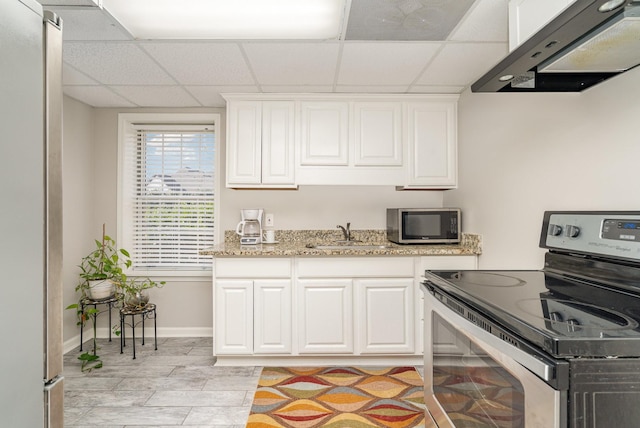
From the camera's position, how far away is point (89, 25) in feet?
6.52

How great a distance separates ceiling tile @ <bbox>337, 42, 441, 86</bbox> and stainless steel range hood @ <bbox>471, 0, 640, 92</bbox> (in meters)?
0.90

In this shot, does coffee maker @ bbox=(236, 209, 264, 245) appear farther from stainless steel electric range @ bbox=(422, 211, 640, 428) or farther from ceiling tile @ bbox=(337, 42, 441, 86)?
stainless steel electric range @ bbox=(422, 211, 640, 428)

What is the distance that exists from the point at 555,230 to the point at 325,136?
194cm

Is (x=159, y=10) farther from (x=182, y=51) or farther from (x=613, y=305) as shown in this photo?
(x=613, y=305)

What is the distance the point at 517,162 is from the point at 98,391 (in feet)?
9.89

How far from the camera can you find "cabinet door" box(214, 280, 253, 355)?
2.86 metres

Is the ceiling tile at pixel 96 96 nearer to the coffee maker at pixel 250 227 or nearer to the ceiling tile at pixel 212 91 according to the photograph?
the ceiling tile at pixel 212 91

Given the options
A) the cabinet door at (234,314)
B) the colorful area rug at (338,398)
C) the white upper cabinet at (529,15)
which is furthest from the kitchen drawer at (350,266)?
the white upper cabinet at (529,15)

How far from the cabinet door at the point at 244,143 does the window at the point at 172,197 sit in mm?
623

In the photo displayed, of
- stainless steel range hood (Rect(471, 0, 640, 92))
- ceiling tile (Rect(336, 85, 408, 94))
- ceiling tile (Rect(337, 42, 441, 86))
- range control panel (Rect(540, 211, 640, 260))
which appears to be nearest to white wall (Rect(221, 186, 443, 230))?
ceiling tile (Rect(336, 85, 408, 94))

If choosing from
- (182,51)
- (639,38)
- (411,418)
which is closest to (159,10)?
(182,51)

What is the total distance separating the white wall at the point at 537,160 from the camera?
1.45 metres

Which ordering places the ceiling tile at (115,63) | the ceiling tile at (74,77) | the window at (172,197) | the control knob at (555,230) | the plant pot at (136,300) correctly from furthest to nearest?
the window at (172,197) < the plant pot at (136,300) < the ceiling tile at (74,77) < the ceiling tile at (115,63) < the control knob at (555,230)

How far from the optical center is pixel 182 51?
2289mm
